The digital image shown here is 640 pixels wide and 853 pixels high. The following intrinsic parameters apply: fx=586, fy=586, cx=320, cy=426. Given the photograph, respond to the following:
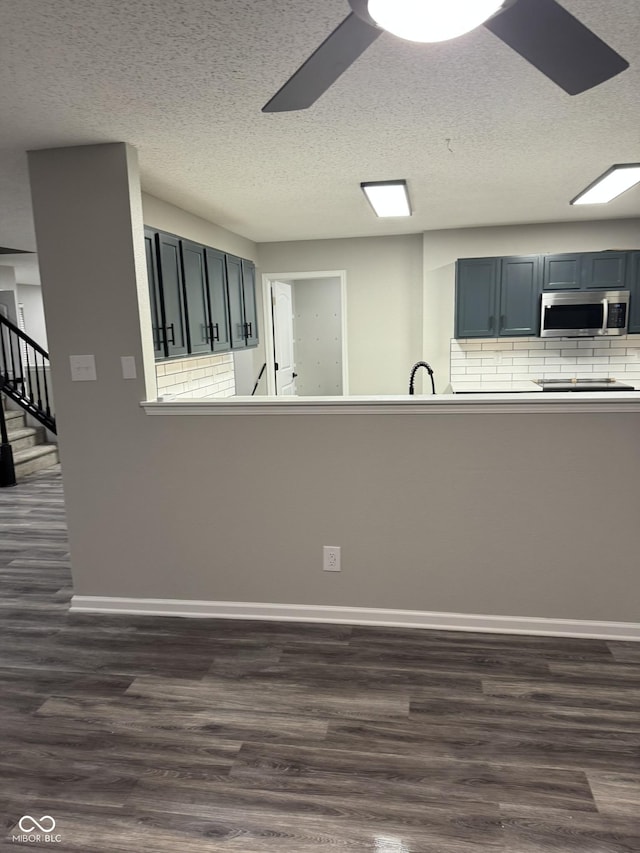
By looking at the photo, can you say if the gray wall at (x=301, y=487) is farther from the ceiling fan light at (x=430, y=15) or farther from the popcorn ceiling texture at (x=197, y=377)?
the ceiling fan light at (x=430, y=15)

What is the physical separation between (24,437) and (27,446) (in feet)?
0.44

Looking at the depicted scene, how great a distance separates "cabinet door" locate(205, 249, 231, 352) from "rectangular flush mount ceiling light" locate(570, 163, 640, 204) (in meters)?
2.63

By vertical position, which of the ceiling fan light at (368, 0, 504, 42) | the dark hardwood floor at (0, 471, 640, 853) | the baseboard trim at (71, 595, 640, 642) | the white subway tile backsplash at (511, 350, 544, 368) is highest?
the ceiling fan light at (368, 0, 504, 42)

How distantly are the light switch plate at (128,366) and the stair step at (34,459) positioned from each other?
3.99 metres

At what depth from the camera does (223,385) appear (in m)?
5.37

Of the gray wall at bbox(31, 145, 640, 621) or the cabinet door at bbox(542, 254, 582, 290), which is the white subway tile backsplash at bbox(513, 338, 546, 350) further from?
the gray wall at bbox(31, 145, 640, 621)

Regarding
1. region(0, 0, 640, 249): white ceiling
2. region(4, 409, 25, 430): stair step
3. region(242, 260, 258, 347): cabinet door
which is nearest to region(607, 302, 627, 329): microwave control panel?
region(0, 0, 640, 249): white ceiling

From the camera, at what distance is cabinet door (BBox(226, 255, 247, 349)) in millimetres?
4777

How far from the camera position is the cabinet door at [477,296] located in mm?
5344

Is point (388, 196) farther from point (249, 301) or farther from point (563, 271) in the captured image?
point (563, 271)

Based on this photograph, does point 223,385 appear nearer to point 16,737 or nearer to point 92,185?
point 92,185

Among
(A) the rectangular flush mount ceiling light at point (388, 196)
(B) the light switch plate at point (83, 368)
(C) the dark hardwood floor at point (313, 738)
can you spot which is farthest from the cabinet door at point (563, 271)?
(B) the light switch plate at point (83, 368)

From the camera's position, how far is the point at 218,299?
447 cm

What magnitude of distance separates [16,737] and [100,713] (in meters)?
0.30
